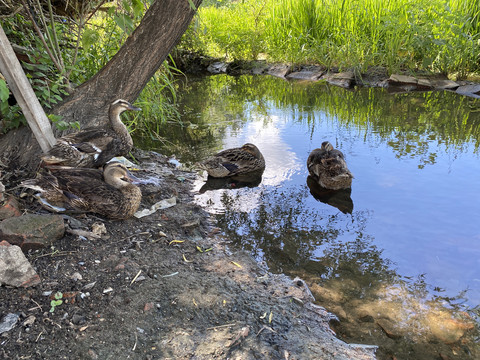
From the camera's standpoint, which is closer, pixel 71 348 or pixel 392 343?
pixel 71 348

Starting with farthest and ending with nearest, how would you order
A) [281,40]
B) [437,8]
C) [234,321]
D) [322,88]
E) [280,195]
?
[281,40]
[322,88]
[437,8]
[280,195]
[234,321]

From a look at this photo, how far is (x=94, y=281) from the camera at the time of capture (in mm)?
2859

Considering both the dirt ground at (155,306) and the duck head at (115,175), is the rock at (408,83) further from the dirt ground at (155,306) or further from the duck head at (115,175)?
the duck head at (115,175)

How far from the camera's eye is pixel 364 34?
10977mm

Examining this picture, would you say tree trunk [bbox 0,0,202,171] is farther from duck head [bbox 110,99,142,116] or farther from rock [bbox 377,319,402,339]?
rock [bbox 377,319,402,339]

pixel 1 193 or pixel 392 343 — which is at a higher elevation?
pixel 1 193

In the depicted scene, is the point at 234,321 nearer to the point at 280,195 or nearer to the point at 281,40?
the point at 280,195

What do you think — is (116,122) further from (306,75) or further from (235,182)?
(306,75)

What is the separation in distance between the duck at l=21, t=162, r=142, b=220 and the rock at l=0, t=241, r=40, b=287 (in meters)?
0.98

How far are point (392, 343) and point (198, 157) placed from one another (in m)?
4.28

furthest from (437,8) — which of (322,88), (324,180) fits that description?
(324,180)

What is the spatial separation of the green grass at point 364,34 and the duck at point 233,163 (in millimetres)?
3716

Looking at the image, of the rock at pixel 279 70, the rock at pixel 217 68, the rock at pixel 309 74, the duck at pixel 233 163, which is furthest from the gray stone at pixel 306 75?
the duck at pixel 233 163

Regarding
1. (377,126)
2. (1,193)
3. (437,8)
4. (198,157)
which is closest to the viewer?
(1,193)
